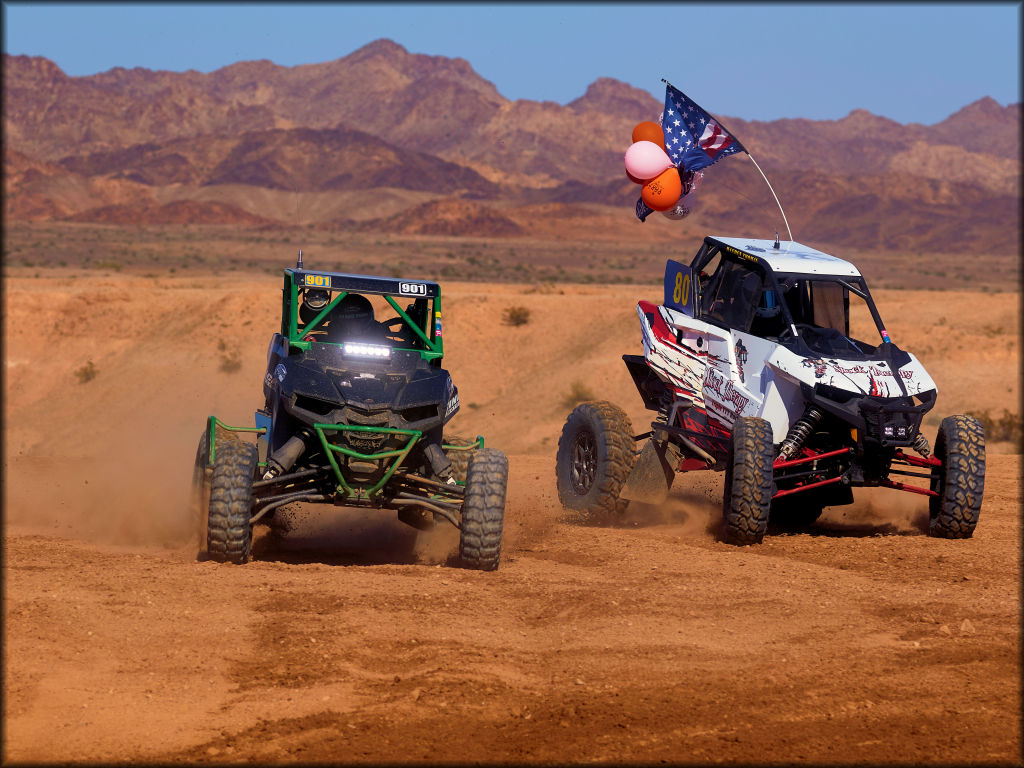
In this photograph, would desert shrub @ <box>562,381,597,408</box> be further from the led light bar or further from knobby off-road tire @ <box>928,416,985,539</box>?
the led light bar

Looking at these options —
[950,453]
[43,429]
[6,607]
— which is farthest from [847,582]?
[43,429]

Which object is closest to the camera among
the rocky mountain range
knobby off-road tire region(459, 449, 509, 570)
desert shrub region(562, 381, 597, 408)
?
knobby off-road tire region(459, 449, 509, 570)

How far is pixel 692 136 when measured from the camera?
13.4 m

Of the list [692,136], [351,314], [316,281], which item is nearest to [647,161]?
[692,136]

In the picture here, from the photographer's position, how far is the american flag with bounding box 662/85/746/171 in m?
13.2

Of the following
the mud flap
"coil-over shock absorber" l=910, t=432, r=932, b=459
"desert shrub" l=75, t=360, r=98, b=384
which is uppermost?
"coil-over shock absorber" l=910, t=432, r=932, b=459

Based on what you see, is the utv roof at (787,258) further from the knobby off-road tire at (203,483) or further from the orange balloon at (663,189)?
the knobby off-road tire at (203,483)

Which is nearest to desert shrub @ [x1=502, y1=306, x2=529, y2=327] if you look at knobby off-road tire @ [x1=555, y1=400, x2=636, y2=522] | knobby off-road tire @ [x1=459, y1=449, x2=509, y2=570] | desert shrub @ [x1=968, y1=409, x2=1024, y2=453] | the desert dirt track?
desert shrub @ [x1=968, y1=409, x2=1024, y2=453]

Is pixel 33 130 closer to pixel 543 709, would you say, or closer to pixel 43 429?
pixel 43 429

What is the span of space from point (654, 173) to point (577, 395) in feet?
40.9

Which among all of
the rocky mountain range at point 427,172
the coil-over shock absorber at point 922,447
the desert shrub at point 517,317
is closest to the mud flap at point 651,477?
the coil-over shock absorber at point 922,447

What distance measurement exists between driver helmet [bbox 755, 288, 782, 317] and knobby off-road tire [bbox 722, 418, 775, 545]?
1469 millimetres

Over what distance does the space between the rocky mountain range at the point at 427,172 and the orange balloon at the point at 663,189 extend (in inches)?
2269

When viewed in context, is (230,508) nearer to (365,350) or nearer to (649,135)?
(365,350)
